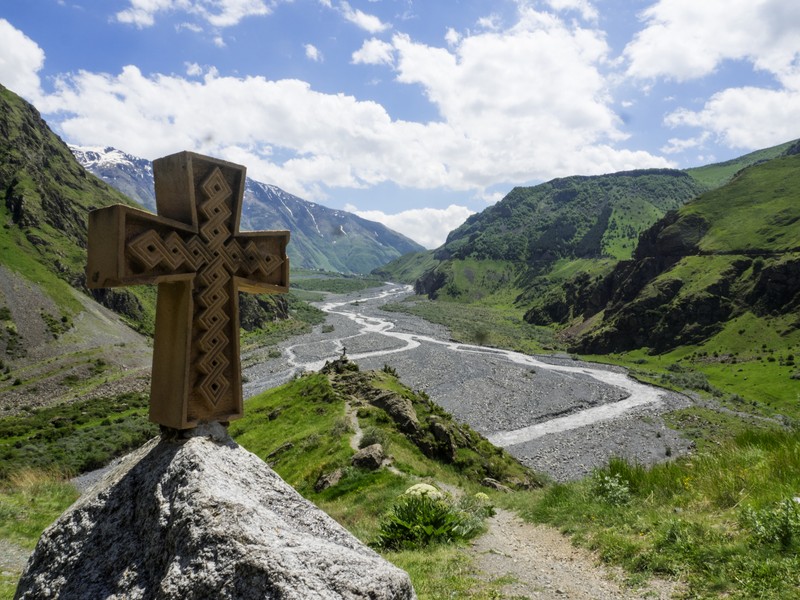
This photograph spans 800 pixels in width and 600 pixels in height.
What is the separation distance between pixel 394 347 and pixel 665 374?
45829 millimetres

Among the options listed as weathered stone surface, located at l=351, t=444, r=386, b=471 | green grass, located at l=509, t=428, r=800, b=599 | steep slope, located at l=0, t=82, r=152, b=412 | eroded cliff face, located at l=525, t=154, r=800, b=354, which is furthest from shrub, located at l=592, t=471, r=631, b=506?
eroded cliff face, located at l=525, t=154, r=800, b=354

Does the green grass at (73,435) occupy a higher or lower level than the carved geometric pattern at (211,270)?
lower

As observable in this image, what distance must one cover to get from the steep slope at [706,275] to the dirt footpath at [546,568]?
10321 centimetres

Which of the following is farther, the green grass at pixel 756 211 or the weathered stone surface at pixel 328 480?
the green grass at pixel 756 211

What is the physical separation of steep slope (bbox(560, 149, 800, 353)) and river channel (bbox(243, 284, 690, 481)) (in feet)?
90.1

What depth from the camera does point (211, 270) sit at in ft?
22.0

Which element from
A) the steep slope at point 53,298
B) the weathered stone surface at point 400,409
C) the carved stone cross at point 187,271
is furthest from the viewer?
the steep slope at point 53,298

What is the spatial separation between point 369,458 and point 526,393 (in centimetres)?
4610

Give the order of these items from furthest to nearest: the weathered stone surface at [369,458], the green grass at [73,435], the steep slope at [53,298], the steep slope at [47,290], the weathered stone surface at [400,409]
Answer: the steep slope at [47,290]
the steep slope at [53,298]
the green grass at [73,435]
the weathered stone surface at [400,409]
the weathered stone surface at [369,458]

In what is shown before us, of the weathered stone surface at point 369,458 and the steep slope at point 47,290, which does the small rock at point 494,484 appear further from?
the steep slope at point 47,290

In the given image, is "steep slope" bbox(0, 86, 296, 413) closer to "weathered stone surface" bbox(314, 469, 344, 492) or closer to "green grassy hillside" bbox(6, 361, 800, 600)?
"weathered stone surface" bbox(314, 469, 344, 492)

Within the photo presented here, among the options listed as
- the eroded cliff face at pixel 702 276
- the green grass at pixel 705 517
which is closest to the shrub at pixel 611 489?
the green grass at pixel 705 517

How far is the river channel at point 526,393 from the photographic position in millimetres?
43969

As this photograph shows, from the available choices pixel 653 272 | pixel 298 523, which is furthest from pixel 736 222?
pixel 298 523
